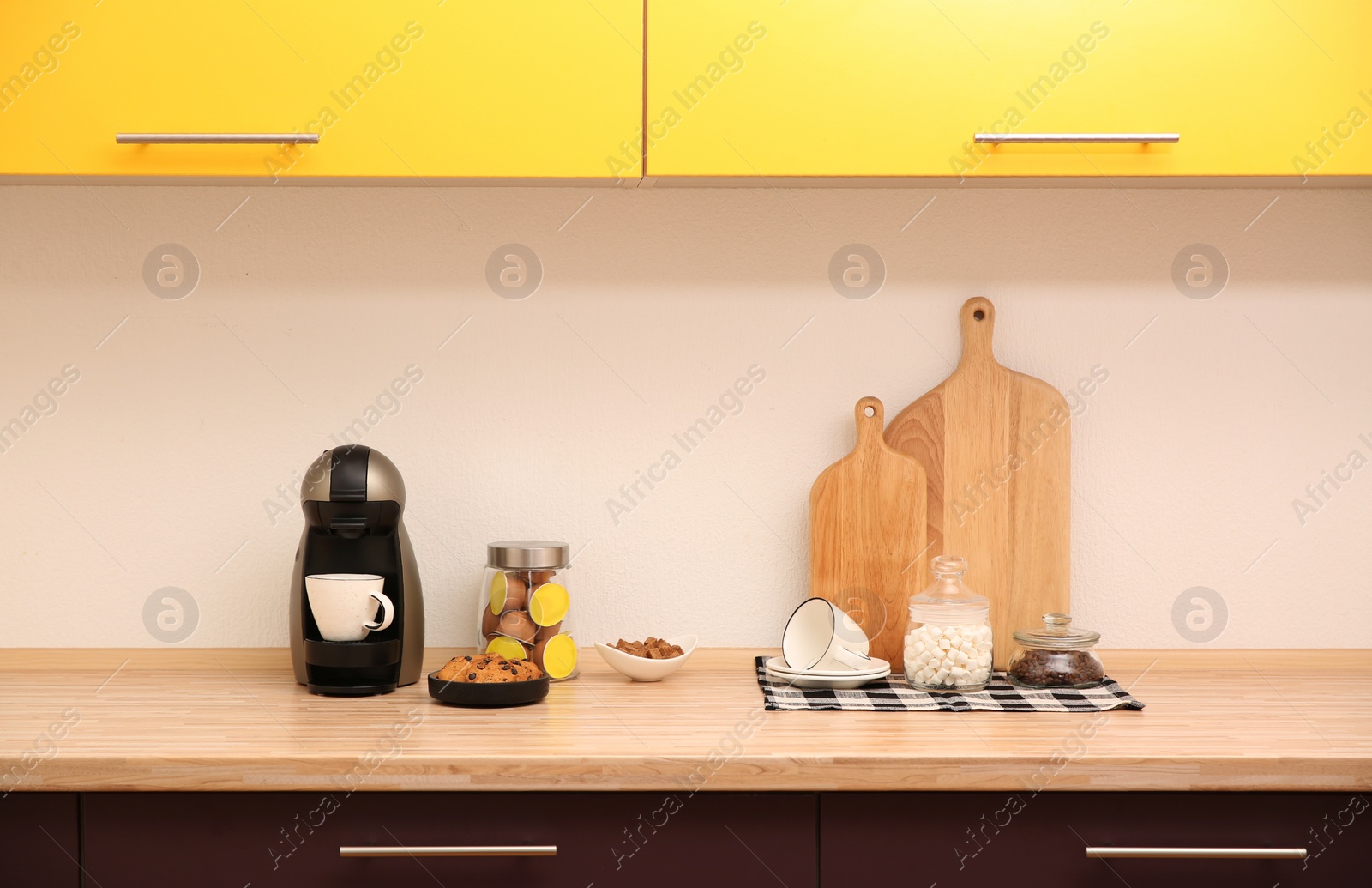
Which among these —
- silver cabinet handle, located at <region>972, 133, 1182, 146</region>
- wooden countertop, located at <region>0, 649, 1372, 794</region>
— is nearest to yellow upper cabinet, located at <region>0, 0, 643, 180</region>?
silver cabinet handle, located at <region>972, 133, 1182, 146</region>

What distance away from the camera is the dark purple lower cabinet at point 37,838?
1121mm

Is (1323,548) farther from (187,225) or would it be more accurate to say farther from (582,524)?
(187,225)

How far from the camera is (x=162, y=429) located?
163 centimetres

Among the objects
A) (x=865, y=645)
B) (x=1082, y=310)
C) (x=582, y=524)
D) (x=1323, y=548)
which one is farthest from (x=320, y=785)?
(x=1323, y=548)

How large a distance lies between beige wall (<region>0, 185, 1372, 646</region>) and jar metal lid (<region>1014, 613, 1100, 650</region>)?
0.18 metres

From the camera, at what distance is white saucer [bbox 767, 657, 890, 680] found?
1421mm

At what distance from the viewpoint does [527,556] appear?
58.7 inches

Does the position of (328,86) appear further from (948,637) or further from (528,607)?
(948,637)

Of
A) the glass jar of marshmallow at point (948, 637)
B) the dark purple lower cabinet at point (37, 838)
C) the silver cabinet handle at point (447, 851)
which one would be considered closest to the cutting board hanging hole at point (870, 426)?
the glass jar of marshmallow at point (948, 637)

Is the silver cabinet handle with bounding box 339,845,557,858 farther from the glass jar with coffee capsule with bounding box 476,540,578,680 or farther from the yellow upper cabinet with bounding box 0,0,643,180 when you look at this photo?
the yellow upper cabinet with bounding box 0,0,643,180

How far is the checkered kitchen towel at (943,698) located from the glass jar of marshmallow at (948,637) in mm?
20

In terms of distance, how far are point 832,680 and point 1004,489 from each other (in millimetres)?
431

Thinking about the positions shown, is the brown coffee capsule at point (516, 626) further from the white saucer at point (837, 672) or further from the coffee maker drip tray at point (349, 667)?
the white saucer at point (837, 672)

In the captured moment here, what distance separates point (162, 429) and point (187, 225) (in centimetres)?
32
